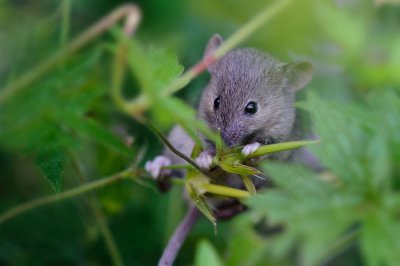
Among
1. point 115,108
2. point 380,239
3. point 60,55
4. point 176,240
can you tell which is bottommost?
point 380,239

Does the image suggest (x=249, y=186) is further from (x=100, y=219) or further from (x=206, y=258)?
(x=100, y=219)

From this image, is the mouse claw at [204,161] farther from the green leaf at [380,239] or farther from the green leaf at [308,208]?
the green leaf at [380,239]

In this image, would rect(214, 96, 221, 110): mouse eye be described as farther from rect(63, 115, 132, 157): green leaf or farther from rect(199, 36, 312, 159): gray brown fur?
rect(63, 115, 132, 157): green leaf

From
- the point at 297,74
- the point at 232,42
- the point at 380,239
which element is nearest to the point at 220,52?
the point at 232,42

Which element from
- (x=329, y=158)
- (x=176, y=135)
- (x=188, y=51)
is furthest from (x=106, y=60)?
(x=329, y=158)

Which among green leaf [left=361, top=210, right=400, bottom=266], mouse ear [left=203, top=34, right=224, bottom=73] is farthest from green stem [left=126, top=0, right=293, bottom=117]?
green leaf [left=361, top=210, right=400, bottom=266]
